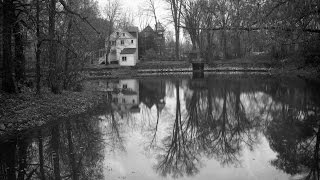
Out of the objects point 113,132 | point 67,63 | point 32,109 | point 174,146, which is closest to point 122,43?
point 67,63

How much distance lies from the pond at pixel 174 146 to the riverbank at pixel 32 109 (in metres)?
0.61

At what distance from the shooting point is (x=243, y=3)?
432 inches

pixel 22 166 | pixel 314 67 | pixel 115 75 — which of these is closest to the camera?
pixel 22 166

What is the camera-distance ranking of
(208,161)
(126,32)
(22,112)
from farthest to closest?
1. (126,32)
2. (22,112)
3. (208,161)

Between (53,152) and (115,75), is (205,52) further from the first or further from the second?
(53,152)

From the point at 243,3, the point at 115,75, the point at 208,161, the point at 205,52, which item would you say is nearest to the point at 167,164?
the point at 208,161

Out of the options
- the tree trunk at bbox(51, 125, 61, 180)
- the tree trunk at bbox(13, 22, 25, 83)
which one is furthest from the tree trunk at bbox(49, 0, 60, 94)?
the tree trunk at bbox(51, 125, 61, 180)

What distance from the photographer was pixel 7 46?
1402 cm

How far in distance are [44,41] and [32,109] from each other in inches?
214

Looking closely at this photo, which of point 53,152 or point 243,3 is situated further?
point 243,3

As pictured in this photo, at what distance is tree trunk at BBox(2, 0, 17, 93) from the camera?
13.9m

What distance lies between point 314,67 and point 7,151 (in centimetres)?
2837

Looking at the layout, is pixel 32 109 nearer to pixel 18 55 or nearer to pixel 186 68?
pixel 18 55

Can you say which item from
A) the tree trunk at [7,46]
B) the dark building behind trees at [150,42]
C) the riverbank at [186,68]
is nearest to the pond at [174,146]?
the tree trunk at [7,46]
